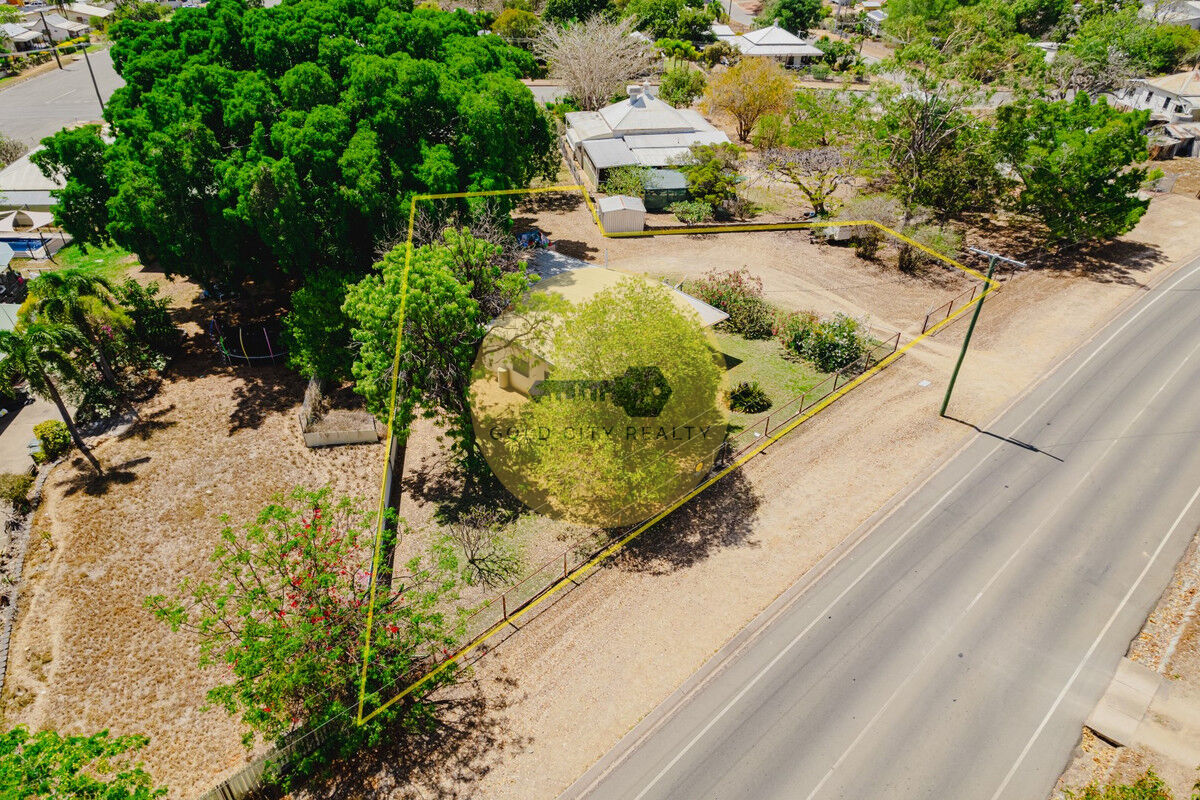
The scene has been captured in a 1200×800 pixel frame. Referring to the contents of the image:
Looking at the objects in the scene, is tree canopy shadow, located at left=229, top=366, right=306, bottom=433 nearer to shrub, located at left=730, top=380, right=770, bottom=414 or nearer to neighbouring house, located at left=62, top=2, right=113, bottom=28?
shrub, located at left=730, top=380, right=770, bottom=414

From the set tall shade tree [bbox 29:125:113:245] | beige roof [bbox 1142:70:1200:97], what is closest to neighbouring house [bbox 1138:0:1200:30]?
beige roof [bbox 1142:70:1200:97]

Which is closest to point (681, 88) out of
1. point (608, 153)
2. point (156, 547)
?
point (608, 153)

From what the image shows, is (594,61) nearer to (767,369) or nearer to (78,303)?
(767,369)

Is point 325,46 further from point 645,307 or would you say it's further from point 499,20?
point 499,20

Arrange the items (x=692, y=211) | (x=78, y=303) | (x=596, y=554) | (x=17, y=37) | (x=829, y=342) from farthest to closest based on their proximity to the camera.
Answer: (x=17, y=37)
(x=692, y=211)
(x=829, y=342)
(x=78, y=303)
(x=596, y=554)

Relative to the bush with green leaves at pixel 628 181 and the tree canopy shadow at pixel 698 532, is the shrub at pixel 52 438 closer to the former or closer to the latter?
the tree canopy shadow at pixel 698 532

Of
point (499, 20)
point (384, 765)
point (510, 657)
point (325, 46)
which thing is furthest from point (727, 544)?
point (499, 20)
